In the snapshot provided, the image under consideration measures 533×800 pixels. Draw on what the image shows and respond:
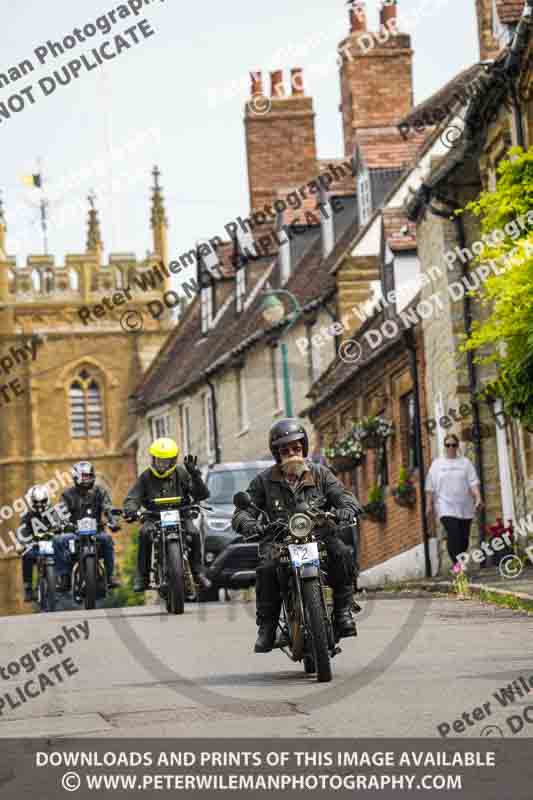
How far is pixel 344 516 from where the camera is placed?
35.7ft

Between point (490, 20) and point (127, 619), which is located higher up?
point (490, 20)

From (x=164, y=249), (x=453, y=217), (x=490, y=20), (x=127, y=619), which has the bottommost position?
(x=127, y=619)

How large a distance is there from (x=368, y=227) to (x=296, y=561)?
92.0ft

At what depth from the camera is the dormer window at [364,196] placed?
38844 millimetres

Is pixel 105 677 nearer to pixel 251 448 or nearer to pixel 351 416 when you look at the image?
pixel 351 416

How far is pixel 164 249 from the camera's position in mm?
98125

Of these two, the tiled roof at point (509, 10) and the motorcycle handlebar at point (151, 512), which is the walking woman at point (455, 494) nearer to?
the motorcycle handlebar at point (151, 512)

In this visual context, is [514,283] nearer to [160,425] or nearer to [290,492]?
[290,492]

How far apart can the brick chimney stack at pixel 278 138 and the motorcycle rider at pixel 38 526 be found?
91.1 feet

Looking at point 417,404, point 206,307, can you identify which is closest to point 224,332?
point 206,307

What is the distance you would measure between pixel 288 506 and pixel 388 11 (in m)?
32.7

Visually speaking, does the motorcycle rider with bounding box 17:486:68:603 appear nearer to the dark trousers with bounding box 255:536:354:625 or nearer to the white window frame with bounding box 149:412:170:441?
the dark trousers with bounding box 255:536:354:625
